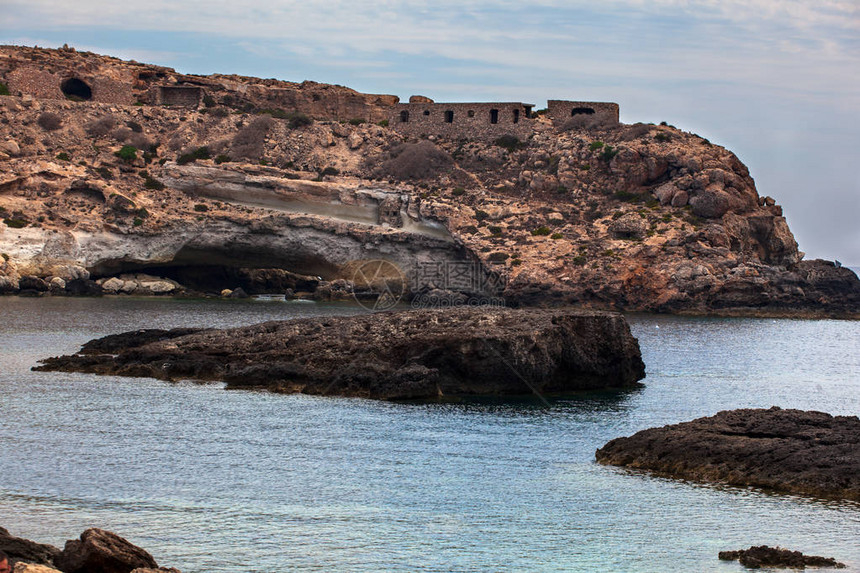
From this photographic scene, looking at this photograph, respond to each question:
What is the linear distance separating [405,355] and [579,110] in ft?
178

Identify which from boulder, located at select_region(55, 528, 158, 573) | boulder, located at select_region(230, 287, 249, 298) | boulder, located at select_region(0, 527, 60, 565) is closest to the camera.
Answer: boulder, located at select_region(55, 528, 158, 573)

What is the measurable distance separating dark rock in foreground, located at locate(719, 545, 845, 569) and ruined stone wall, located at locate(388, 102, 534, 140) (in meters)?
67.4

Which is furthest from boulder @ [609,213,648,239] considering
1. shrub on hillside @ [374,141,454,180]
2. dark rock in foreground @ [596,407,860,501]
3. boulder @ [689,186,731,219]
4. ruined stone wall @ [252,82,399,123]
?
dark rock in foreground @ [596,407,860,501]

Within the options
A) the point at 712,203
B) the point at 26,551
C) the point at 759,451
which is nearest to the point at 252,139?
the point at 712,203

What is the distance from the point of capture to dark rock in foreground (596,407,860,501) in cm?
2106

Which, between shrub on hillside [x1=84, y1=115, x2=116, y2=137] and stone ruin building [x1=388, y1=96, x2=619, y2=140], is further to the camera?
stone ruin building [x1=388, y1=96, x2=619, y2=140]

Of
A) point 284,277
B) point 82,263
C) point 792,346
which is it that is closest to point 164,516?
point 792,346

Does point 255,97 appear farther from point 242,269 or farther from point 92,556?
point 92,556

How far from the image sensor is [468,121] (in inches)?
3295

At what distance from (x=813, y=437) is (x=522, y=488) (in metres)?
6.23

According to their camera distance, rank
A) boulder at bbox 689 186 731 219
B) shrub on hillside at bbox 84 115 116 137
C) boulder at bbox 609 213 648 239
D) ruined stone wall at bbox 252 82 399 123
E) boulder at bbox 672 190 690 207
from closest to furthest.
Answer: boulder at bbox 609 213 648 239
boulder at bbox 689 186 731 219
boulder at bbox 672 190 690 207
shrub on hillside at bbox 84 115 116 137
ruined stone wall at bbox 252 82 399 123

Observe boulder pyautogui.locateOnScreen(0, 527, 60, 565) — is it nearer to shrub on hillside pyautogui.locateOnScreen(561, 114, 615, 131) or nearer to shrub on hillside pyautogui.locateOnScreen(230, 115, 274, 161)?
shrub on hillside pyautogui.locateOnScreen(230, 115, 274, 161)

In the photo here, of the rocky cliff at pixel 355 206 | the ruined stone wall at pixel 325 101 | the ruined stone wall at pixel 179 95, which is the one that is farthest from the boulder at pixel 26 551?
the ruined stone wall at pixel 325 101

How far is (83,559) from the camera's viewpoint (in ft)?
46.1
